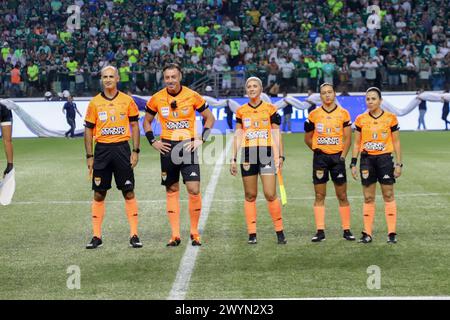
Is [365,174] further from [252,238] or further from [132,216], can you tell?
→ [132,216]

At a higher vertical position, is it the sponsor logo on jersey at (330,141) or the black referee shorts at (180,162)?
the sponsor logo on jersey at (330,141)

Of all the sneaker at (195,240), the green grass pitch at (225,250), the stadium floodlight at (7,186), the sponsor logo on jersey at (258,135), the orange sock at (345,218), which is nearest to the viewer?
the green grass pitch at (225,250)

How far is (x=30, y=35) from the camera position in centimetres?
3866

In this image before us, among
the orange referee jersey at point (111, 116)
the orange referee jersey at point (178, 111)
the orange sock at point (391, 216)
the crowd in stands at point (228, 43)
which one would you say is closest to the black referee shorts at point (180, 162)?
the orange referee jersey at point (178, 111)

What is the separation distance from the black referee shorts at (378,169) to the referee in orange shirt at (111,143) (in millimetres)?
2804

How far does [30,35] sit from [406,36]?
52.5 ft

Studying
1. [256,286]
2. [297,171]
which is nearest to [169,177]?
[256,286]

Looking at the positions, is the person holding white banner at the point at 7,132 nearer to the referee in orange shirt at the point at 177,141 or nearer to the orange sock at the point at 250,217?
the referee in orange shirt at the point at 177,141

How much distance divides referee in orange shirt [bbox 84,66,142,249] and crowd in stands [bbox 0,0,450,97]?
24.5 meters

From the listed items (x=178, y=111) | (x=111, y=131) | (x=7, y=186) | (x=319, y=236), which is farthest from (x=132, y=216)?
(x=319, y=236)

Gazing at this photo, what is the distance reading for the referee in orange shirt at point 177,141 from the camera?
1099cm

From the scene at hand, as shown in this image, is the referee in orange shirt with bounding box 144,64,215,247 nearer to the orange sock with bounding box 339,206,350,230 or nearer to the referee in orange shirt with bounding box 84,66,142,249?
the referee in orange shirt with bounding box 84,66,142,249

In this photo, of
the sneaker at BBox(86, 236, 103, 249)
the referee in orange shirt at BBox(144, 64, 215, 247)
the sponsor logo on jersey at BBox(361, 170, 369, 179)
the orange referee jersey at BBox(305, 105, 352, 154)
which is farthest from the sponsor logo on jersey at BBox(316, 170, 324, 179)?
the sneaker at BBox(86, 236, 103, 249)

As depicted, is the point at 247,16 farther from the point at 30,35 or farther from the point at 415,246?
the point at 415,246
